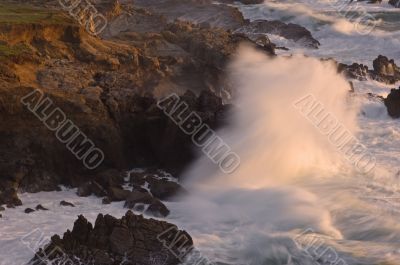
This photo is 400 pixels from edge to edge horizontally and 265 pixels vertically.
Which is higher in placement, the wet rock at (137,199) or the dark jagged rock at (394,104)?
the dark jagged rock at (394,104)

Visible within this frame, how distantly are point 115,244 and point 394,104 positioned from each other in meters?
16.2

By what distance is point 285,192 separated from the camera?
57.7 ft

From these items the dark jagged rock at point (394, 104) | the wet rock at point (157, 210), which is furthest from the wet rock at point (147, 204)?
the dark jagged rock at point (394, 104)

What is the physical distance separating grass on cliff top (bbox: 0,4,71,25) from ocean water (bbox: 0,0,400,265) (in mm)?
7059

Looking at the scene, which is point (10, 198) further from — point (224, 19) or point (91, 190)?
point (224, 19)

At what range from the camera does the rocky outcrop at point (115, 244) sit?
45.1 feet

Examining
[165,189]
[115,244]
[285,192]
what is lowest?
[115,244]

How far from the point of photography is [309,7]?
50688 millimetres

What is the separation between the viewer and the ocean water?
48.1 feet

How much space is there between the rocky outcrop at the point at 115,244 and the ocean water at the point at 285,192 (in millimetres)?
676

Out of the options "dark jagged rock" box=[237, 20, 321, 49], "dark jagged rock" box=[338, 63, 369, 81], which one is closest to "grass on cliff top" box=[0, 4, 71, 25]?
"dark jagged rock" box=[338, 63, 369, 81]

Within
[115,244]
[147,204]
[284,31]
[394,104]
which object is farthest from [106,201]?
[284,31]

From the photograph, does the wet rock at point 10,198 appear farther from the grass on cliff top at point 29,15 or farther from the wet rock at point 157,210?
the grass on cliff top at point 29,15

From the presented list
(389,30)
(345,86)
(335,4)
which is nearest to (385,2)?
(335,4)
